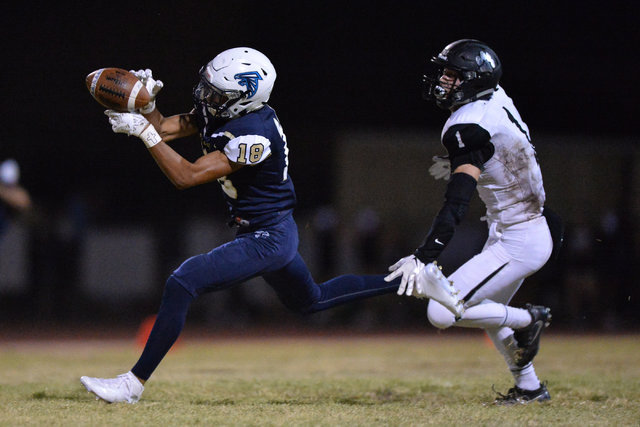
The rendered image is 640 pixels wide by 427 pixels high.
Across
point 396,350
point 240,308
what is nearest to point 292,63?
point 240,308

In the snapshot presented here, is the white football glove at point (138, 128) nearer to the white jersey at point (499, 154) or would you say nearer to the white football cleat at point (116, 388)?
the white football cleat at point (116, 388)

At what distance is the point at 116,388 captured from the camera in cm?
375

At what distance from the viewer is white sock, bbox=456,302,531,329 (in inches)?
153

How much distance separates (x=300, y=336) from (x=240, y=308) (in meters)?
1.59

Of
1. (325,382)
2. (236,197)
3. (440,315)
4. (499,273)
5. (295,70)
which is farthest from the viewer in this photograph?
(295,70)

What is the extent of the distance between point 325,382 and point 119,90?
2347 millimetres

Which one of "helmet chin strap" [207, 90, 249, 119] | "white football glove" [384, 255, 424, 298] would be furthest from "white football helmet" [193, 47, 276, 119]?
"white football glove" [384, 255, 424, 298]

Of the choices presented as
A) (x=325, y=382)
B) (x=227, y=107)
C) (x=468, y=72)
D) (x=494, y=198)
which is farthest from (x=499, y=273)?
(x=325, y=382)

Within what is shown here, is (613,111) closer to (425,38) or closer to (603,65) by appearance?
(603,65)

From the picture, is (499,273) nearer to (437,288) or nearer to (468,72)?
(437,288)

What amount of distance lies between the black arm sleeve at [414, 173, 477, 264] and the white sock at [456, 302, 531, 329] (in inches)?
17.0

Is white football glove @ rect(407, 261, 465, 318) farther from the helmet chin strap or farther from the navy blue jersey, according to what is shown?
the helmet chin strap

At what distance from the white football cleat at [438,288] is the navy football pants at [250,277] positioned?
1.47 feet

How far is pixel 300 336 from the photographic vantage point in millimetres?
9094
